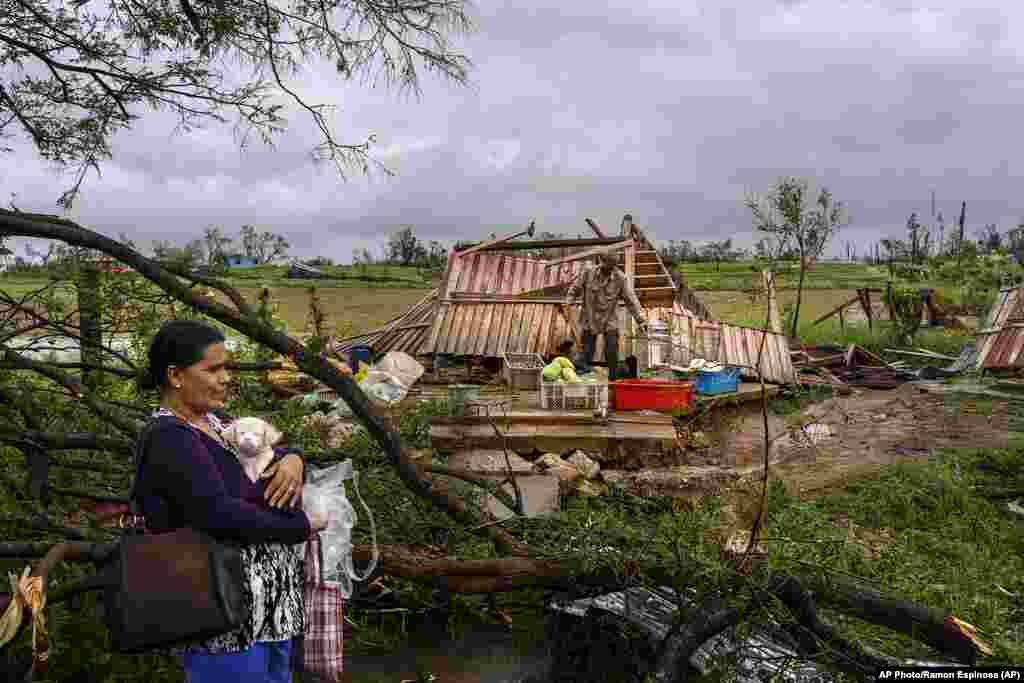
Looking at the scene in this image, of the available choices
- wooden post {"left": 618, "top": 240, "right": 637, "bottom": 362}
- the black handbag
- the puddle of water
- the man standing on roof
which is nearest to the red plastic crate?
the man standing on roof

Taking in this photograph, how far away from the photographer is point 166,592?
6.17ft

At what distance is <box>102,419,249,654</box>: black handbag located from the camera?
6.12ft

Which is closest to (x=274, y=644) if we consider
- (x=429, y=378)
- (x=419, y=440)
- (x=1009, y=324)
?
(x=419, y=440)

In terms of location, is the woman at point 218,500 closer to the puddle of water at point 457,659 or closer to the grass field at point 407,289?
the puddle of water at point 457,659

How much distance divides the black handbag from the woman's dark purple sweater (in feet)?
0.21

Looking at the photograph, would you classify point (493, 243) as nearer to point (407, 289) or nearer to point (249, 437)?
point (249, 437)

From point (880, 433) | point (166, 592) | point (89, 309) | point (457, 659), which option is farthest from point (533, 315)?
point (166, 592)

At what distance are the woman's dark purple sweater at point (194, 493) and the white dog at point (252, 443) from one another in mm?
126

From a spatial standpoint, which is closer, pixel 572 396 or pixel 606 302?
pixel 572 396

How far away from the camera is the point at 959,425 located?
34.7ft

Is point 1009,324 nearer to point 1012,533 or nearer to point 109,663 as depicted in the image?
point 1012,533

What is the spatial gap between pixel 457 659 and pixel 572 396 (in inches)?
191

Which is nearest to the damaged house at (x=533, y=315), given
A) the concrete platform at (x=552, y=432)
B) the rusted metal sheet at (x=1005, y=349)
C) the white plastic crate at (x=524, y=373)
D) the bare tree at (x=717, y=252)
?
the white plastic crate at (x=524, y=373)

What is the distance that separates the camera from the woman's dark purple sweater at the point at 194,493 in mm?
1950
